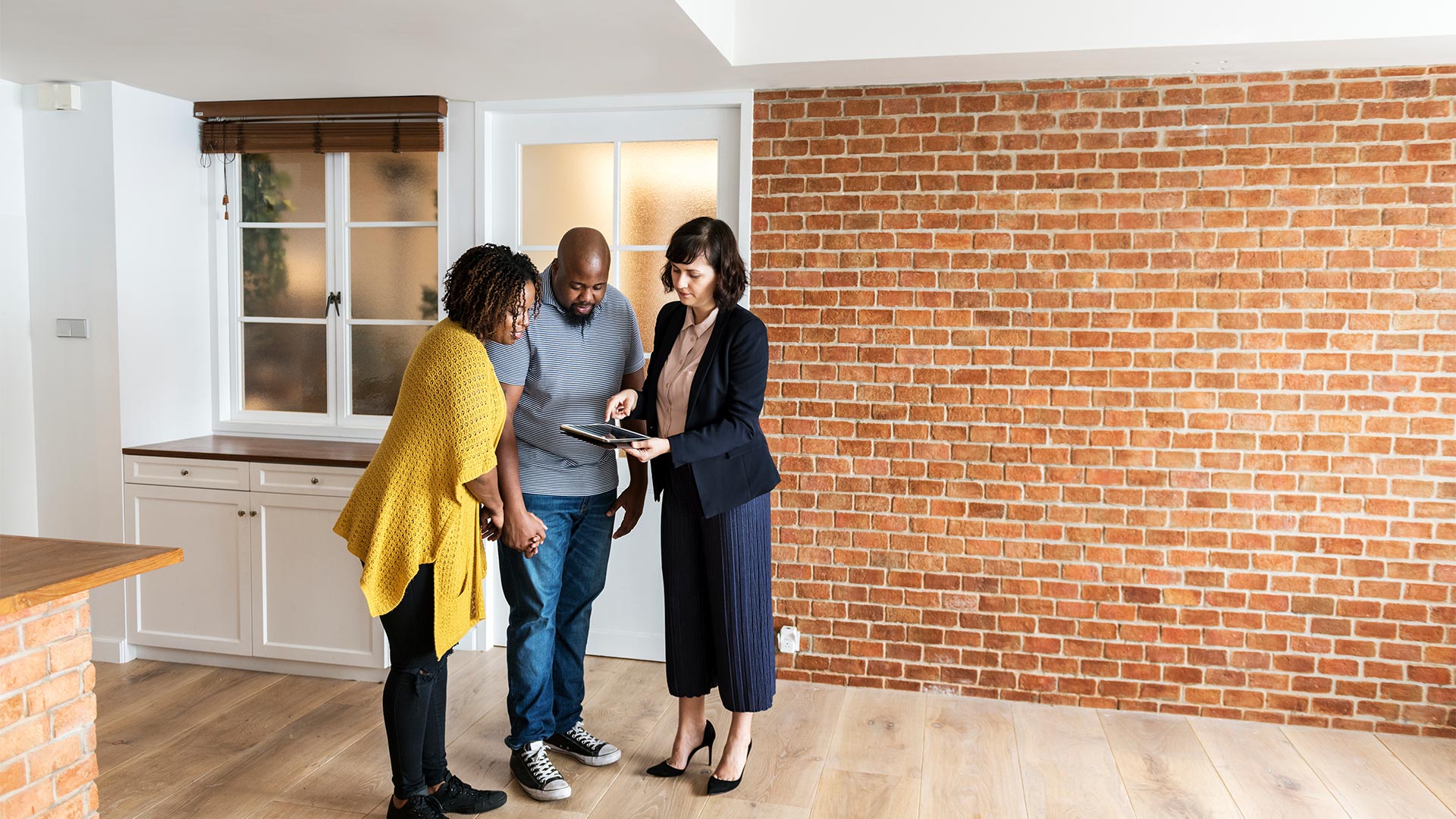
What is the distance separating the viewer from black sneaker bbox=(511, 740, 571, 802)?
264 cm

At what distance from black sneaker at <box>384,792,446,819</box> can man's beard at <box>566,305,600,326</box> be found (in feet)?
4.27

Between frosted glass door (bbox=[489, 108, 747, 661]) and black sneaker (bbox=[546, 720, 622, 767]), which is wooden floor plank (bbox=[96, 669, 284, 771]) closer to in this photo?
frosted glass door (bbox=[489, 108, 747, 661])

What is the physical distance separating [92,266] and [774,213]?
2.67 m

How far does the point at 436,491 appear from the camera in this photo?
2.25 m

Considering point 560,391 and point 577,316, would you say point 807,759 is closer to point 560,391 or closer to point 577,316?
point 560,391

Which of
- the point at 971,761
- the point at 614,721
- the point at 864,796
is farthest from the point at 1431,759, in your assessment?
the point at 614,721

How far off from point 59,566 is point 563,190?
7.78 feet

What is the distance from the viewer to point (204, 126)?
404 centimetres

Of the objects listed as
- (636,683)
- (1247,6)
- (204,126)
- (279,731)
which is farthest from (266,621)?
(1247,6)

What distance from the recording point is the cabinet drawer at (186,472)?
362 cm

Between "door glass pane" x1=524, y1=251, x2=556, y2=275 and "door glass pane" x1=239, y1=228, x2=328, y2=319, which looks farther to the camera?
"door glass pane" x1=239, y1=228, x2=328, y2=319

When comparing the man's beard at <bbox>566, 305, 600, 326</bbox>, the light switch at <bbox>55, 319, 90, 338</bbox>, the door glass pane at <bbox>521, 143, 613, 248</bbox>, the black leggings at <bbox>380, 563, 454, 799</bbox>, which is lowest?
the black leggings at <bbox>380, 563, 454, 799</bbox>

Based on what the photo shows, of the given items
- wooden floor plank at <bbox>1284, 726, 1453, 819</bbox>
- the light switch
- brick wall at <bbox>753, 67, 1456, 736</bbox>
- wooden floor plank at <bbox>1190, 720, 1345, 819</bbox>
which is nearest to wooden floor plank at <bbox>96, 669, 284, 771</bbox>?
the light switch

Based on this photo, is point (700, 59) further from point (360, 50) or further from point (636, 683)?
point (636, 683)
